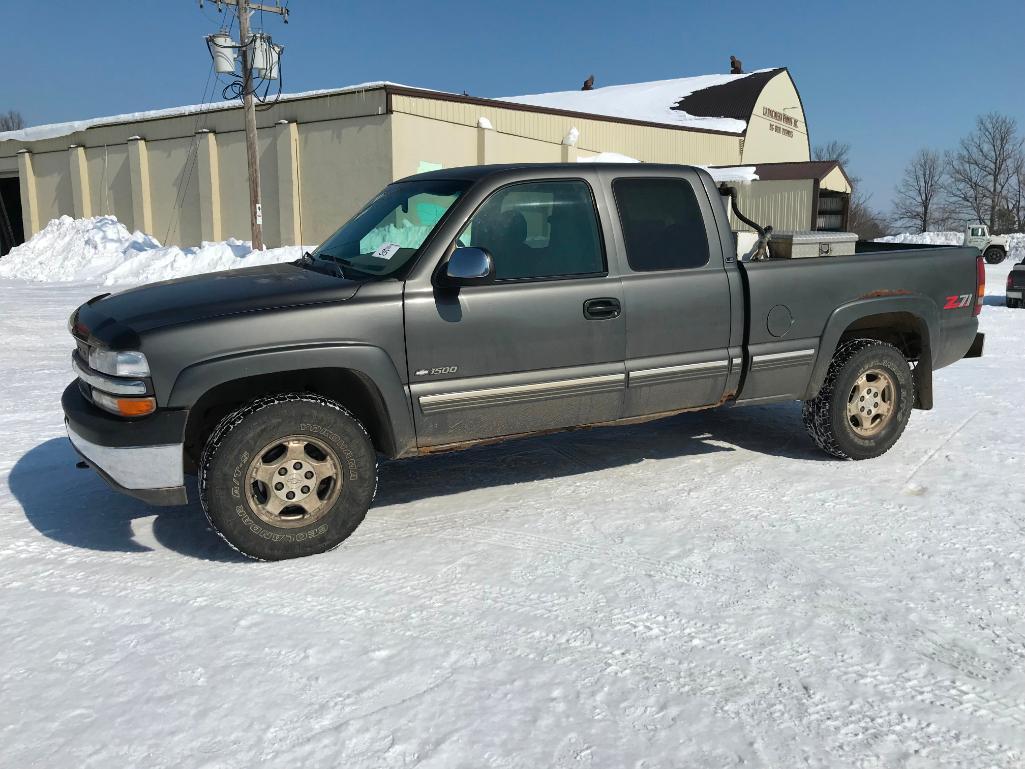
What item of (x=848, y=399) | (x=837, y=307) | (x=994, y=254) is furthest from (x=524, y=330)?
(x=994, y=254)

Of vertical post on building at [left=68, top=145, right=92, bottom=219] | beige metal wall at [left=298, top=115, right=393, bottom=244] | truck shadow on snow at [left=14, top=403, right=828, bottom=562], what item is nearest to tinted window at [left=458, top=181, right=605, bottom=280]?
truck shadow on snow at [left=14, top=403, right=828, bottom=562]

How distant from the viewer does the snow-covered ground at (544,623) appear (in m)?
2.79

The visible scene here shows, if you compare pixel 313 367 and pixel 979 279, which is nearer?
pixel 313 367

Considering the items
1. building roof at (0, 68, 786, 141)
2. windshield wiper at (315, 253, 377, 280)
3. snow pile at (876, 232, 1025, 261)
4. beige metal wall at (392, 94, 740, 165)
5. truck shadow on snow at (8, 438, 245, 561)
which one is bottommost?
truck shadow on snow at (8, 438, 245, 561)

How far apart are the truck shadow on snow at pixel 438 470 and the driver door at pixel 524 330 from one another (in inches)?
33.0

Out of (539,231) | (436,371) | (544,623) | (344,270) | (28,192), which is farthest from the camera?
(28,192)

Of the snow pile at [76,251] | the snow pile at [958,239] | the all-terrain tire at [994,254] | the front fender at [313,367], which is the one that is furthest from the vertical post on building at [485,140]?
the snow pile at [958,239]

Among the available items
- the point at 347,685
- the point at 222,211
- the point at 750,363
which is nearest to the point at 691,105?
the point at 222,211

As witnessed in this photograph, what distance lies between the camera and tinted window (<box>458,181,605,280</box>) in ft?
15.0

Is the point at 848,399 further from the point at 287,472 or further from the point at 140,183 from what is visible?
the point at 140,183

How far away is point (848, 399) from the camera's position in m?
5.75

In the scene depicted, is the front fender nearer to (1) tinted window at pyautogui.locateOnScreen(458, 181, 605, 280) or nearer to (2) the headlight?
(2) the headlight

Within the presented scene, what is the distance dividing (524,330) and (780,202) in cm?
2997

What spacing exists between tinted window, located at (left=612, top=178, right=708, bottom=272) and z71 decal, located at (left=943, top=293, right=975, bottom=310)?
2140 mm
